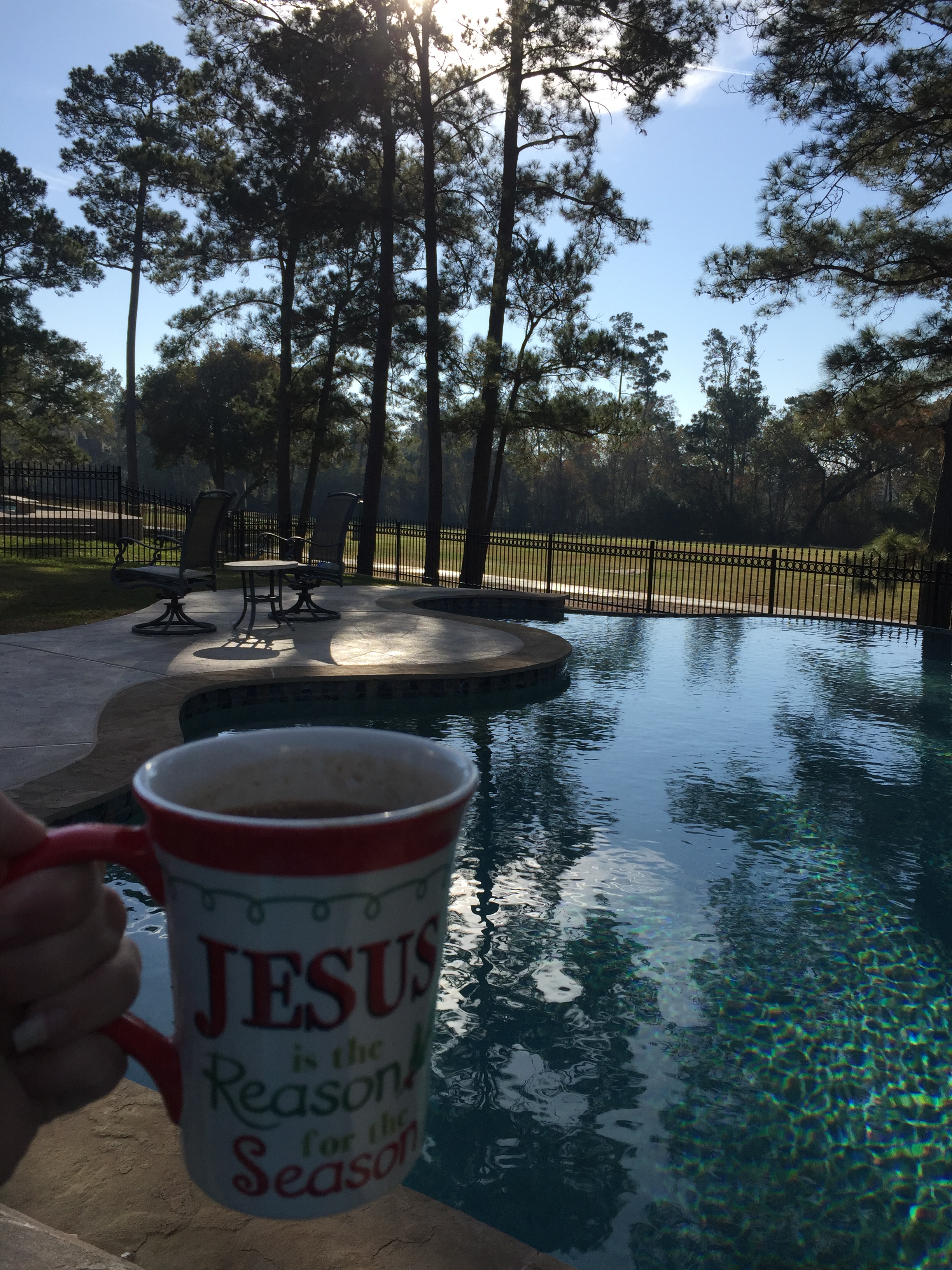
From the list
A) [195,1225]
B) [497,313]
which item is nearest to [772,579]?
[497,313]

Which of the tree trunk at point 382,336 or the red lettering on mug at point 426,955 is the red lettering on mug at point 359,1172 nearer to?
the red lettering on mug at point 426,955

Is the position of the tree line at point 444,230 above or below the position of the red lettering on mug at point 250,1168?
above

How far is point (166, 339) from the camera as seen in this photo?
1406 inches

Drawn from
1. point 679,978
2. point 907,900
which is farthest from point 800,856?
point 679,978

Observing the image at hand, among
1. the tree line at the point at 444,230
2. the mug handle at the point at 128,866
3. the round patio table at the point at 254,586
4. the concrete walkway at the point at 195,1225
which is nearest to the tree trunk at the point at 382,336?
the tree line at the point at 444,230

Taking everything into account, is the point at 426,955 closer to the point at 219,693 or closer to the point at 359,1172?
the point at 359,1172

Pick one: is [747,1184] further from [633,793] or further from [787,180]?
[787,180]

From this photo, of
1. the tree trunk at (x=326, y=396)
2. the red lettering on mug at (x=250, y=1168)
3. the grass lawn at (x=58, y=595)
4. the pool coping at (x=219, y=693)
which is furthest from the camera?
the tree trunk at (x=326, y=396)

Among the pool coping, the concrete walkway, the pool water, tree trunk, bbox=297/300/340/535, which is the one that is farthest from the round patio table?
tree trunk, bbox=297/300/340/535

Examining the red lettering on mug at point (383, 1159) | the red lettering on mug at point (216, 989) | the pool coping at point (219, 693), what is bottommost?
the pool coping at point (219, 693)

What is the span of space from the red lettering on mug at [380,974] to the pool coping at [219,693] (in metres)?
2.85

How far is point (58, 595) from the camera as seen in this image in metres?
11.7

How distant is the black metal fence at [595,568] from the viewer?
602 inches

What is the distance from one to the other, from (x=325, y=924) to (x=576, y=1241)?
2.16 metres
